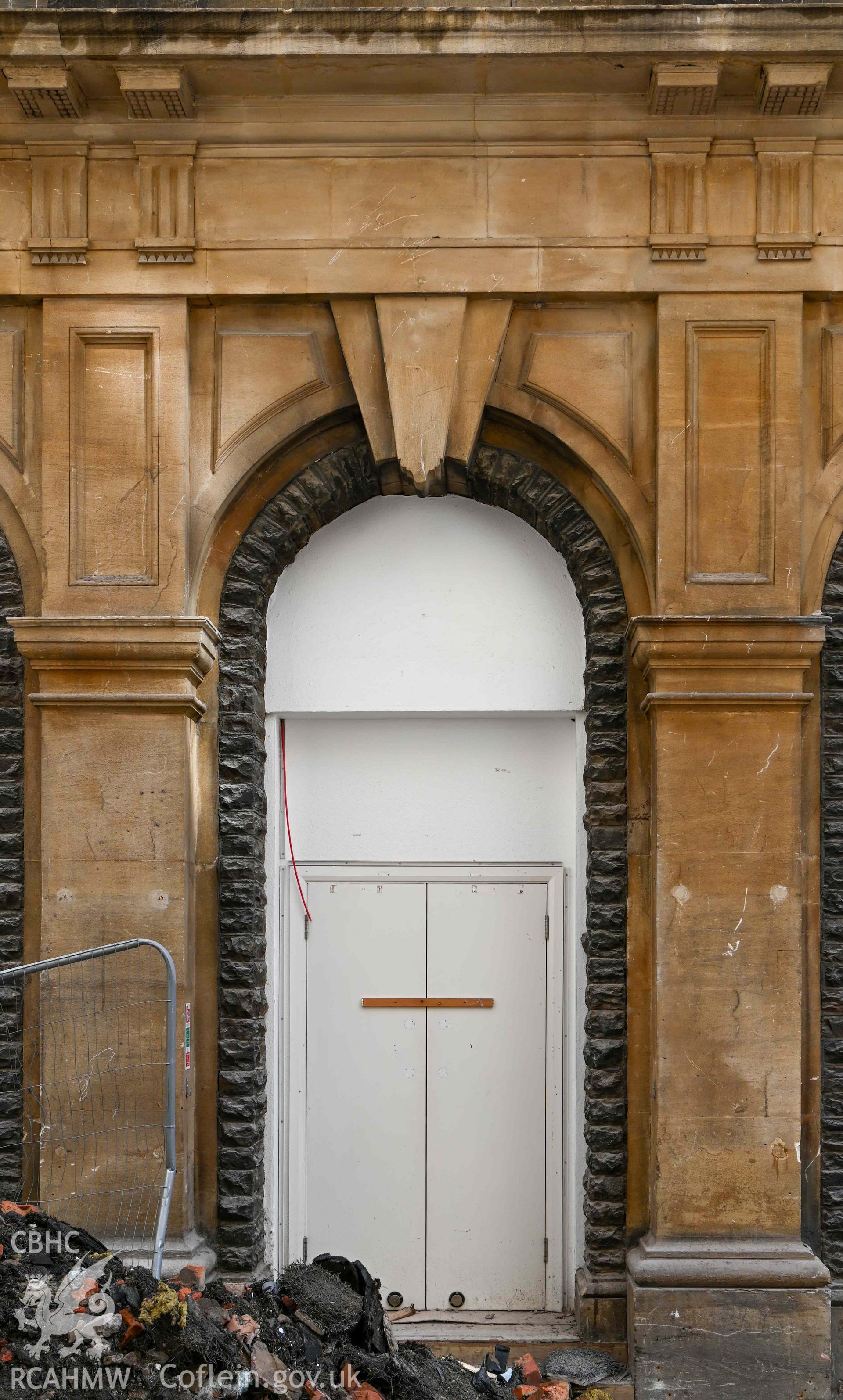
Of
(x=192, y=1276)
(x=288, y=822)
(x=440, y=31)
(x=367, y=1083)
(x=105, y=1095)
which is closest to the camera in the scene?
(x=192, y=1276)

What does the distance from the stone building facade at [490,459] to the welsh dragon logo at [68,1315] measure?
144 cm

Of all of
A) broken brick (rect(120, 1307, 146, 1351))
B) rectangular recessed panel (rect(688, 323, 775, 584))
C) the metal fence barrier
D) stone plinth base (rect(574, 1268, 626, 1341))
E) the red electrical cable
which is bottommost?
stone plinth base (rect(574, 1268, 626, 1341))

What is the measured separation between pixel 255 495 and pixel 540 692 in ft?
6.05

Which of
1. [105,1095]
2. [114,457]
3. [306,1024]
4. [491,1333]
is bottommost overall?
[491,1333]

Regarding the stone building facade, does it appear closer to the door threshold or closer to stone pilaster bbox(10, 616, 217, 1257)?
stone pilaster bbox(10, 616, 217, 1257)

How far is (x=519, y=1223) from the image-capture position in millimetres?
7660

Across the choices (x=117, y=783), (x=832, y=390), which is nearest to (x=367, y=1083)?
(x=117, y=783)

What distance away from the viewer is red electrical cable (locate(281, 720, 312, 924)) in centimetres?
785

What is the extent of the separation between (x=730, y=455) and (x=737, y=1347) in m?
4.32

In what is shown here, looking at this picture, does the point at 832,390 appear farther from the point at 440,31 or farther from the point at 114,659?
the point at 114,659

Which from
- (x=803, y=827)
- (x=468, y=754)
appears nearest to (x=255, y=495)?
(x=468, y=754)

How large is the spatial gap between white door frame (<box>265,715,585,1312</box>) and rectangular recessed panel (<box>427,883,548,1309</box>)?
62 millimetres

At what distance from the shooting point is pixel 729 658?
7.13 metres

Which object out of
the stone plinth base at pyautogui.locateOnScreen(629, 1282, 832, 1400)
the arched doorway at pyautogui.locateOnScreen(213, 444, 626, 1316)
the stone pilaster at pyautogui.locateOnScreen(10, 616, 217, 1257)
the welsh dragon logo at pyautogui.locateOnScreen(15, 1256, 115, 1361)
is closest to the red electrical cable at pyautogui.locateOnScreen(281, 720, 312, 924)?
the arched doorway at pyautogui.locateOnScreen(213, 444, 626, 1316)
